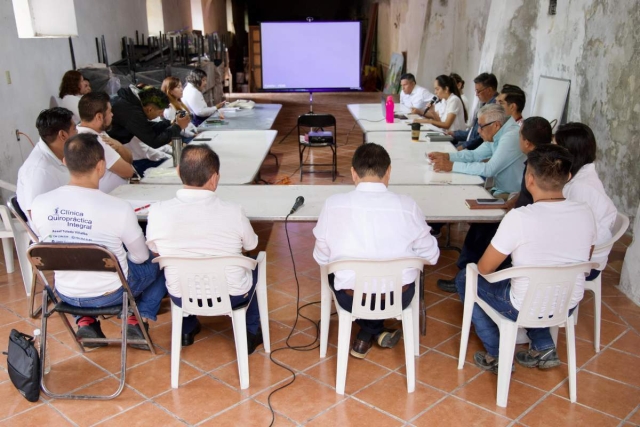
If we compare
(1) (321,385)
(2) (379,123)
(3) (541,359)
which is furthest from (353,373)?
(2) (379,123)

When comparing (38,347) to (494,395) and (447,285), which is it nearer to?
(494,395)

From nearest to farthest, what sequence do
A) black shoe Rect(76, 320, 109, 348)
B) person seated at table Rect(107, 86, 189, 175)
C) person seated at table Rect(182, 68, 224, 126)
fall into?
black shoe Rect(76, 320, 109, 348) < person seated at table Rect(107, 86, 189, 175) < person seated at table Rect(182, 68, 224, 126)

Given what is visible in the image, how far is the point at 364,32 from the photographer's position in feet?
59.9

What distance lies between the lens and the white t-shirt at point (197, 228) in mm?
2637

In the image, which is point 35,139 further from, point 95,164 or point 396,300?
point 396,300

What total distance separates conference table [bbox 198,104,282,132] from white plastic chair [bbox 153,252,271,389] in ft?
10.6

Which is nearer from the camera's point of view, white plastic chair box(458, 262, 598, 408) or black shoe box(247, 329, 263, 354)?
white plastic chair box(458, 262, 598, 408)

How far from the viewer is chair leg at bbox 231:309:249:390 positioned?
2.75 metres

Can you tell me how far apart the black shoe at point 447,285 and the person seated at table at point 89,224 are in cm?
192

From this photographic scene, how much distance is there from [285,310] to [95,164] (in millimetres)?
1433

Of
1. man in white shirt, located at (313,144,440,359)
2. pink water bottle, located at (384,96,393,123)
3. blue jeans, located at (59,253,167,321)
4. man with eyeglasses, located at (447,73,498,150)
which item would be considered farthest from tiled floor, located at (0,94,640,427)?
pink water bottle, located at (384,96,393,123)

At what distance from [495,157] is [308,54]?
13.6 feet

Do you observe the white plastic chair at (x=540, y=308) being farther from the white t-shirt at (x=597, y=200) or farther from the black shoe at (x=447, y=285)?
the black shoe at (x=447, y=285)

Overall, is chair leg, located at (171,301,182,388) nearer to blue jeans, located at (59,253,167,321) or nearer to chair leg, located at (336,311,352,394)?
blue jeans, located at (59,253,167,321)
